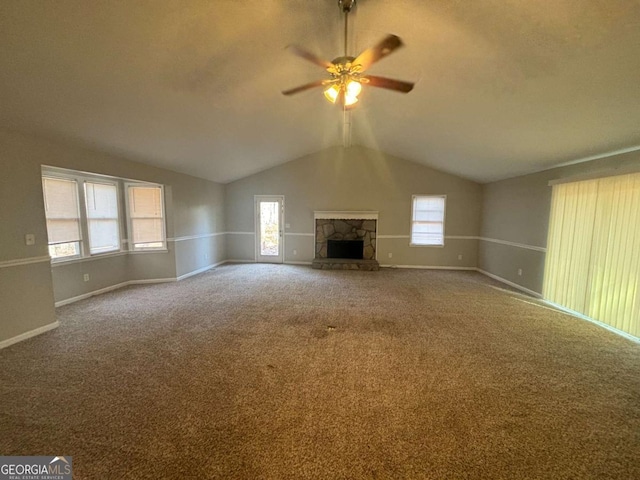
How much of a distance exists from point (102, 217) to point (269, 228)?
3.75 meters

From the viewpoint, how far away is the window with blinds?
4.13 meters

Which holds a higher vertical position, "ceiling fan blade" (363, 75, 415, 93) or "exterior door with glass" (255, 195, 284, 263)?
"ceiling fan blade" (363, 75, 415, 93)

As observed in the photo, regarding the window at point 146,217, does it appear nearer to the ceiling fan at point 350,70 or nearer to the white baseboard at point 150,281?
the white baseboard at point 150,281

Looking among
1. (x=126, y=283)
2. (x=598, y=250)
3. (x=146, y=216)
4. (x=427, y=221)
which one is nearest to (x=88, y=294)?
(x=126, y=283)

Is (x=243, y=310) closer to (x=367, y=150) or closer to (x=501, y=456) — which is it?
(x=501, y=456)

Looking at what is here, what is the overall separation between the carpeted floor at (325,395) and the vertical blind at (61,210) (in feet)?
4.07

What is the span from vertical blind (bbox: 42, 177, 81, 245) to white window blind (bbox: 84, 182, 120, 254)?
0.21m

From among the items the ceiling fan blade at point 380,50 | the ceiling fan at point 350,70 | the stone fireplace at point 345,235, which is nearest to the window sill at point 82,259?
the stone fireplace at point 345,235

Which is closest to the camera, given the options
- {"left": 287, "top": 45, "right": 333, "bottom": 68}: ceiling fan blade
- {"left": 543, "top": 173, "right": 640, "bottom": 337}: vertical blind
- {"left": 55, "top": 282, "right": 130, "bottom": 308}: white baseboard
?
{"left": 287, "top": 45, "right": 333, "bottom": 68}: ceiling fan blade

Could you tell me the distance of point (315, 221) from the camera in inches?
293

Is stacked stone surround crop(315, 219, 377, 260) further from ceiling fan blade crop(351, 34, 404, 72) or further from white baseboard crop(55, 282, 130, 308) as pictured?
ceiling fan blade crop(351, 34, 404, 72)

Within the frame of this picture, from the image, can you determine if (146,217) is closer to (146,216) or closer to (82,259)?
(146,216)

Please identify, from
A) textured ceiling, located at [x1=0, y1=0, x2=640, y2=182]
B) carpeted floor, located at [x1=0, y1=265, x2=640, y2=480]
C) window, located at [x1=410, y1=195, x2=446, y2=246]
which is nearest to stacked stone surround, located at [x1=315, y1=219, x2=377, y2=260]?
window, located at [x1=410, y1=195, x2=446, y2=246]

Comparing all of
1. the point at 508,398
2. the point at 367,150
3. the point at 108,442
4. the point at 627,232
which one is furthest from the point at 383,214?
the point at 108,442
